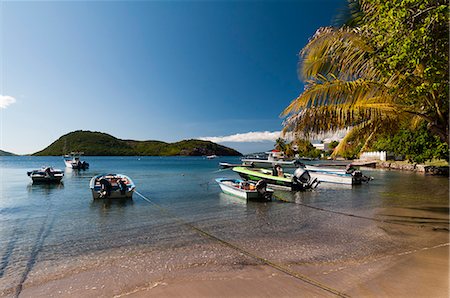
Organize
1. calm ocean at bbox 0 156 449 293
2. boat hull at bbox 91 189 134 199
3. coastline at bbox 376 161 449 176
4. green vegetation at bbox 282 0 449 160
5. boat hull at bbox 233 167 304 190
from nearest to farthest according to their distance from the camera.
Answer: green vegetation at bbox 282 0 449 160 < calm ocean at bbox 0 156 449 293 < boat hull at bbox 91 189 134 199 < boat hull at bbox 233 167 304 190 < coastline at bbox 376 161 449 176

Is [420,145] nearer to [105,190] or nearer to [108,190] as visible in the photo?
[108,190]

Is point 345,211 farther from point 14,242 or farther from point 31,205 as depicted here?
point 31,205

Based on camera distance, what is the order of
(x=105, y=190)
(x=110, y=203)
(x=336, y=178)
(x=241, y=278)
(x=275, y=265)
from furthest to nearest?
(x=336, y=178) < (x=105, y=190) < (x=110, y=203) < (x=275, y=265) < (x=241, y=278)

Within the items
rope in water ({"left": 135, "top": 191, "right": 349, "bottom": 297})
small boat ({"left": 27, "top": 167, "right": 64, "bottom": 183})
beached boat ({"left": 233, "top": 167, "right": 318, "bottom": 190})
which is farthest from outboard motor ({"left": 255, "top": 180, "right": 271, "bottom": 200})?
small boat ({"left": 27, "top": 167, "right": 64, "bottom": 183})

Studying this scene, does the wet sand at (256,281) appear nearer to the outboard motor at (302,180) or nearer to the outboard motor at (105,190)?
the outboard motor at (105,190)

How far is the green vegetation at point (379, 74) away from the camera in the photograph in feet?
16.5

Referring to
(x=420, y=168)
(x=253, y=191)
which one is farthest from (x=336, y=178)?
(x=420, y=168)

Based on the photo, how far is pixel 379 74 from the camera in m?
6.64

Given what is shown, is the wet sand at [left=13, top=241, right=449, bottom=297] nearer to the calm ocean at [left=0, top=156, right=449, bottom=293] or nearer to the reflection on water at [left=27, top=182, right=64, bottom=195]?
the calm ocean at [left=0, top=156, right=449, bottom=293]

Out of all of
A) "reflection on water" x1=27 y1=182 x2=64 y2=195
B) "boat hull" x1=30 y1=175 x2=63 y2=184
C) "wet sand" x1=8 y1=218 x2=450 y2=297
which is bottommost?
"reflection on water" x1=27 y1=182 x2=64 y2=195

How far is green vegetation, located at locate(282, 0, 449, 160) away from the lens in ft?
16.5

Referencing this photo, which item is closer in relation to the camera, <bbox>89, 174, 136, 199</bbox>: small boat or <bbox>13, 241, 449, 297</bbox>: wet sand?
<bbox>13, 241, 449, 297</bbox>: wet sand

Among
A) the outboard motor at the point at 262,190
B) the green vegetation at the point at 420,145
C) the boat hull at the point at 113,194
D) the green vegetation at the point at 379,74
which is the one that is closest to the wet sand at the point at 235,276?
the green vegetation at the point at 379,74

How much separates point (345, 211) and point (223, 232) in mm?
7430
